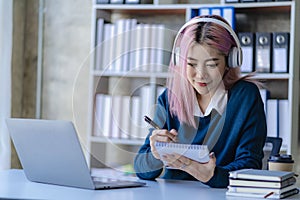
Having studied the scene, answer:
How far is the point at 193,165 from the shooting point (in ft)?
6.20

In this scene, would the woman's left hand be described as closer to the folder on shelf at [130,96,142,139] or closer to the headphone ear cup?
the folder on shelf at [130,96,142,139]

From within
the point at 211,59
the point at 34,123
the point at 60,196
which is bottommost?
the point at 60,196

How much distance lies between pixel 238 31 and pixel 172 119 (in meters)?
2.25

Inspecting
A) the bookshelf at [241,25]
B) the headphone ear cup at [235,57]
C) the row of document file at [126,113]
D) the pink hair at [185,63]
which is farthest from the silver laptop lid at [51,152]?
the bookshelf at [241,25]

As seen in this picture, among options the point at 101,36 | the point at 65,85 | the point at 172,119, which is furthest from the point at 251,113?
the point at 65,85

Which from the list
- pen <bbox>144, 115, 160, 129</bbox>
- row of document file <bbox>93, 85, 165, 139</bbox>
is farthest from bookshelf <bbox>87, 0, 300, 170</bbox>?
pen <bbox>144, 115, 160, 129</bbox>

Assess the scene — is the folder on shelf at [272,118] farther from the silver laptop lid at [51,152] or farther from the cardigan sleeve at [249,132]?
the silver laptop lid at [51,152]

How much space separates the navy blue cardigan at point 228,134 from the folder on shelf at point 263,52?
5.38 feet

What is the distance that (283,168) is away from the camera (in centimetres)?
208

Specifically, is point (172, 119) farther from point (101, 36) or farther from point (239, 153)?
point (101, 36)

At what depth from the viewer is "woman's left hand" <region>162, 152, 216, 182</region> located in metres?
1.88

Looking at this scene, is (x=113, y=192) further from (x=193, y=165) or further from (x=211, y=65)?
(x=211, y=65)

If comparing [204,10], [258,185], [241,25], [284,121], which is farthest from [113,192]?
Result: [241,25]

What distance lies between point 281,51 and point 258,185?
215cm
